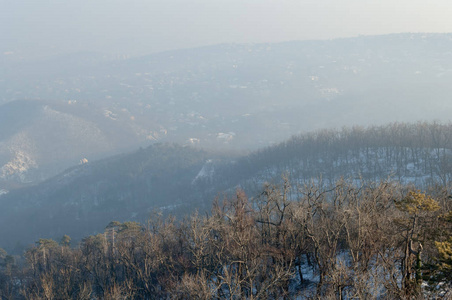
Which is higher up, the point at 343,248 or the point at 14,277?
the point at 343,248

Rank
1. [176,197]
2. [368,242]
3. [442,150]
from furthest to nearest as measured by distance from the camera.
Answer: [176,197] < [442,150] < [368,242]

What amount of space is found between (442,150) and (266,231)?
3512 inches

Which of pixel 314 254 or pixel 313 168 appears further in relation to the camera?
pixel 313 168

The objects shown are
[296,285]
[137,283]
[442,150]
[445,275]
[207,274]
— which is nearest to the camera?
[445,275]

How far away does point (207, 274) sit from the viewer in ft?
141

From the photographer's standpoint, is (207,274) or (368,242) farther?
(207,274)

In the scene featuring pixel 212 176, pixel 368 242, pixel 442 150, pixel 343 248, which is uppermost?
pixel 368 242

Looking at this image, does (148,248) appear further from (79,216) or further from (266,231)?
(79,216)

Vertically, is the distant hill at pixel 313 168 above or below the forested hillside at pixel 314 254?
below

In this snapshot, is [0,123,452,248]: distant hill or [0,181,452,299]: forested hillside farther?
[0,123,452,248]: distant hill

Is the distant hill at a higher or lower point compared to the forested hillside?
lower

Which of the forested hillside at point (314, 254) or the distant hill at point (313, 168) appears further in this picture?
the distant hill at point (313, 168)

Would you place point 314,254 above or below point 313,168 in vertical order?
above

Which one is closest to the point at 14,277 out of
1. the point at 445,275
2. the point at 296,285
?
the point at 296,285
